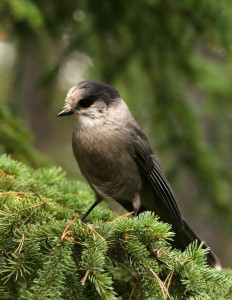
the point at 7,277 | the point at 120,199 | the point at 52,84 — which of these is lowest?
the point at 7,277

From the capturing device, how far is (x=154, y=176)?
3830 mm

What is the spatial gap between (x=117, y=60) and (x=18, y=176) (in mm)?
2375

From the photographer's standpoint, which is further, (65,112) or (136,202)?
(136,202)

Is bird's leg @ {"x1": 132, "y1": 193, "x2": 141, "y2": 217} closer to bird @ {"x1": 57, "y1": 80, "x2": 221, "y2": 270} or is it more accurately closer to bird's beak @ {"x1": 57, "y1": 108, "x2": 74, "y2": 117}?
bird @ {"x1": 57, "y1": 80, "x2": 221, "y2": 270}

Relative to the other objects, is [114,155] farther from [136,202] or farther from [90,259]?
[90,259]

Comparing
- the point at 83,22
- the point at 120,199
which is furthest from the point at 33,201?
the point at 83,22

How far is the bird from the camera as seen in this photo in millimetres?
3551

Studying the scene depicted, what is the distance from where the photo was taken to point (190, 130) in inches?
202

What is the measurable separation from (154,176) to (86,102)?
2.39 feet

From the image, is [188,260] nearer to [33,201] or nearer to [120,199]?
[33,201]

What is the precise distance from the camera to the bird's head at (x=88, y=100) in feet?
11.6

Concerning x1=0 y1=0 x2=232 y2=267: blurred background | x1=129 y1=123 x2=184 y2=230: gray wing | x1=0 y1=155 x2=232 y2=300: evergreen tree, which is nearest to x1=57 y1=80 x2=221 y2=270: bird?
x1=129 y1=123 x2=184 y2=230: gray wing

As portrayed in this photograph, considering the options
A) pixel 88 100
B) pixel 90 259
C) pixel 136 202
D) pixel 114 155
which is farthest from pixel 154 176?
pixel 90 259

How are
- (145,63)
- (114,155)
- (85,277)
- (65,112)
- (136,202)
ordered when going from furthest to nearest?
(145,63) → (136,202) → (114,155) → (65,112) → (85,277)
